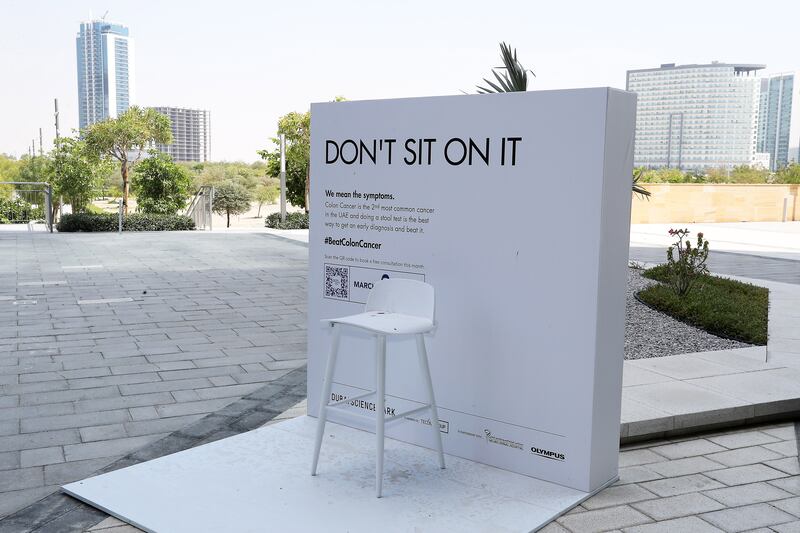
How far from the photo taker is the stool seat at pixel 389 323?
3.29m

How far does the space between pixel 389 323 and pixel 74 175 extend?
72.6ft

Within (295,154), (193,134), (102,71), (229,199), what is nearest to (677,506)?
(295,154)

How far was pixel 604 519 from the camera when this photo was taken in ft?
10.3

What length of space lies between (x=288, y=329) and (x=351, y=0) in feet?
119

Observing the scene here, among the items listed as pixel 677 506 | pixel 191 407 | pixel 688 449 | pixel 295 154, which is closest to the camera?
pixel 677 506

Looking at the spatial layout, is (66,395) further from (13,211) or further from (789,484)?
(13,211)

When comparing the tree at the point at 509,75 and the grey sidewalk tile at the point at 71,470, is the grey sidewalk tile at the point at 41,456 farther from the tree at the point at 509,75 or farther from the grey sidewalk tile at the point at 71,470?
the tree at the point at 509,75

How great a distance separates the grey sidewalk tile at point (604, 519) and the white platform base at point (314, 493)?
8 centimetres

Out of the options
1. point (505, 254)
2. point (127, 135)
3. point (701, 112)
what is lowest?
point (505, 254)

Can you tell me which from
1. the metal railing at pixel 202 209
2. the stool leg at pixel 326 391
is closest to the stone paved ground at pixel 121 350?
the stool leg at pixel 326 391

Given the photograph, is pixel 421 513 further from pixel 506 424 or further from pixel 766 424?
pixel 766 424

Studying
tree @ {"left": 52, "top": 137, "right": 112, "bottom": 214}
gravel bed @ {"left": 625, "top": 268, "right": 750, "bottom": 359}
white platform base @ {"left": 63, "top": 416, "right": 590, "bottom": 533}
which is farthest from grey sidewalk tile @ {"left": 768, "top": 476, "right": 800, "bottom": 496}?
tree @ {"left": 52, "top": 137, "right": 112, "bottom": 214}

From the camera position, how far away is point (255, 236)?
1847 cm

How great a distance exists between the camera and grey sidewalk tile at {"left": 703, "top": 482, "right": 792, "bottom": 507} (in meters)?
3.31
